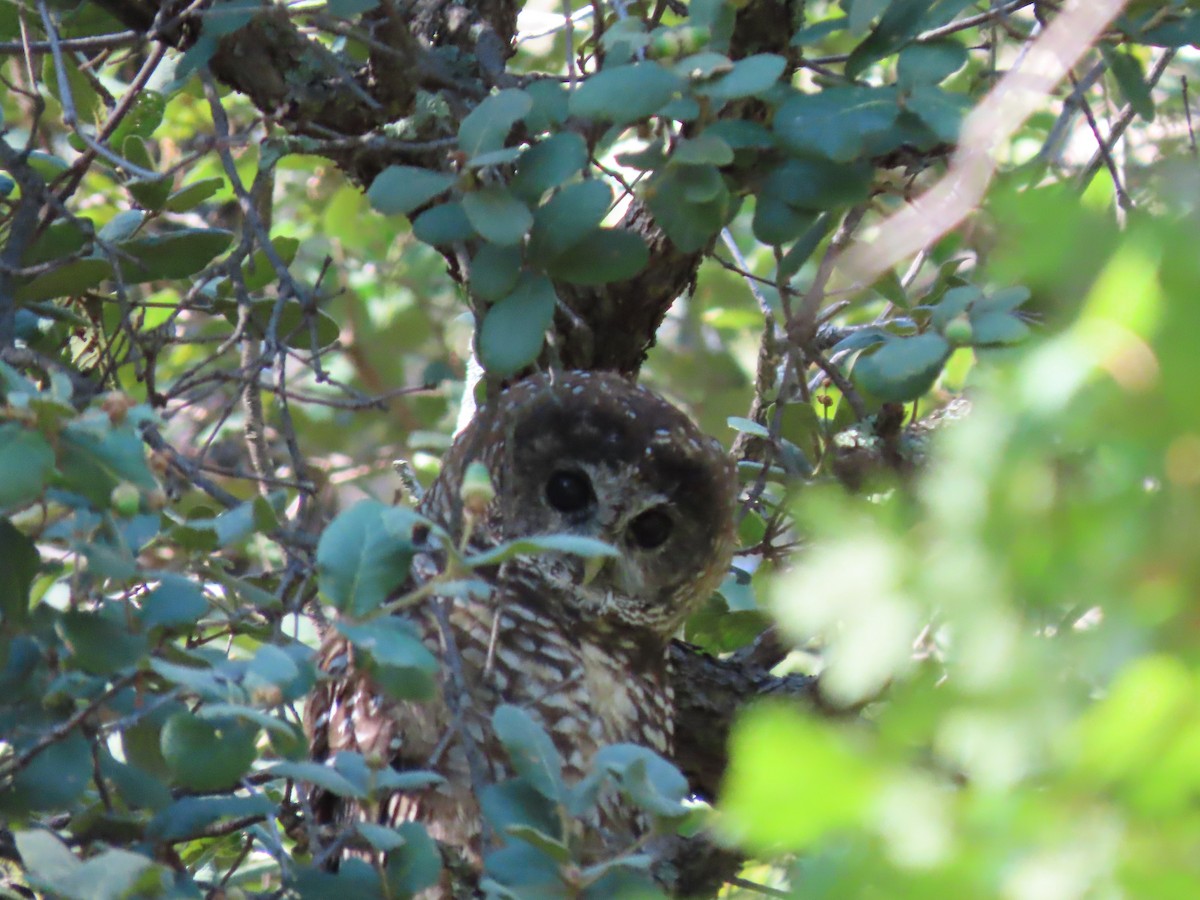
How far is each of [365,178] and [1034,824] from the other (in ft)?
6.77

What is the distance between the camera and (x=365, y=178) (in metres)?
2.44

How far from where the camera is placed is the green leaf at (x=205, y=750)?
125cm

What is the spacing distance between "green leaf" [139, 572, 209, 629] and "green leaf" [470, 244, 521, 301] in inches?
22.2

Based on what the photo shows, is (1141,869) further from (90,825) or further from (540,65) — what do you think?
(540,65)

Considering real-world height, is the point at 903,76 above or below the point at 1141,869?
above

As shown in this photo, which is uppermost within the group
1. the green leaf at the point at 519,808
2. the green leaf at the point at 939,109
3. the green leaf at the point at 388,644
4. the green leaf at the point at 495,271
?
the green leaf at the point at 939,109

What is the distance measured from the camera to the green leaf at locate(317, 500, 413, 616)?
1265 mm

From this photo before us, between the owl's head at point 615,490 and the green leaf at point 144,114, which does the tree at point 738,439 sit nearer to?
the green leaf at point 144,114

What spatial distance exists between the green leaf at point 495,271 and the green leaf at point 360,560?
0.49 metres

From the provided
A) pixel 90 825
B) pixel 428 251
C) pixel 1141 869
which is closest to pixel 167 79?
pixel 90 825

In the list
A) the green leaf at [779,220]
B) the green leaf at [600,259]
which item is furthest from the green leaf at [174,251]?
the green leaf at [779,220]

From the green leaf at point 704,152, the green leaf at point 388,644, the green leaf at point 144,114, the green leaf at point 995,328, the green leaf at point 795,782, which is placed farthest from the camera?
the green leaf at point 144,114

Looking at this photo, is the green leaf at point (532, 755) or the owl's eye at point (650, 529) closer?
the green leaf at point (532, 755)

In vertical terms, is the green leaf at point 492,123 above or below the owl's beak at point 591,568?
above
